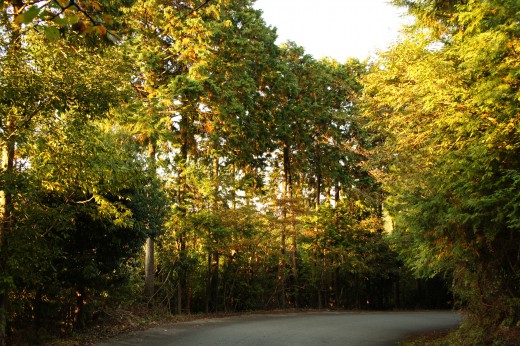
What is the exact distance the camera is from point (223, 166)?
64.1 ft

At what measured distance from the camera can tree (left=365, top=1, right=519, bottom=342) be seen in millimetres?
7211

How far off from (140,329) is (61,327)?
2.22m

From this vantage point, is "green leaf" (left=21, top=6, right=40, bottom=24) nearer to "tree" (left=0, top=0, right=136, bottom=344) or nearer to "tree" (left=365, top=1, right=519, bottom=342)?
"tree" (left=0, top=0, right=136, bottom=344)

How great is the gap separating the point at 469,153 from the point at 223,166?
1318cm

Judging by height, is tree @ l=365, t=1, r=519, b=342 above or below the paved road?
above

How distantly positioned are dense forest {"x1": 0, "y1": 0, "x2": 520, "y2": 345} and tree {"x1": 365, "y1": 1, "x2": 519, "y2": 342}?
0.04 meters

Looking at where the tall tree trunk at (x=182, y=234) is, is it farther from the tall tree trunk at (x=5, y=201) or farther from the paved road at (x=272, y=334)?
the tall tree trunk at (x=5, y=201)

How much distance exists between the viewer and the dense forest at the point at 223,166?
23.1 ft

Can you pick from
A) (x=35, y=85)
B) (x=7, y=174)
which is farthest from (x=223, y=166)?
(x=35, y=85)

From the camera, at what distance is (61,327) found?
10070mm

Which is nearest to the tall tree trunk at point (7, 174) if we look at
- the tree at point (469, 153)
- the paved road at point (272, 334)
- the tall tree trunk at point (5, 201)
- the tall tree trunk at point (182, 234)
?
the tall tree trunk at point (5, 201)

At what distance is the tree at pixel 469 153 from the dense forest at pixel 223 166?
43 mm

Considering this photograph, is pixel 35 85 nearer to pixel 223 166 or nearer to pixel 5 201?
pixel 5 201

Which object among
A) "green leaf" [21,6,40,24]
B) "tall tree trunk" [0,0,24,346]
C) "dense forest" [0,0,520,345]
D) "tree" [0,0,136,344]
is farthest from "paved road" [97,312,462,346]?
"green leaf" [21,6,40,24]
